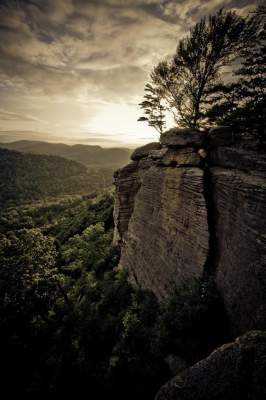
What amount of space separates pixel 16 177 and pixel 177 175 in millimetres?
217345

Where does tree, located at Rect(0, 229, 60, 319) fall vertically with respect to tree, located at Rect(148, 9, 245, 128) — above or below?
below

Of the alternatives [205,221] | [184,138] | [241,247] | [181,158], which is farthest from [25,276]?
[184,138]

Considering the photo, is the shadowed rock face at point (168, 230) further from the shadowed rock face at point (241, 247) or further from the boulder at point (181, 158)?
the shadowed rock face at point (241, 247)

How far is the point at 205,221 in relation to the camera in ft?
34.1

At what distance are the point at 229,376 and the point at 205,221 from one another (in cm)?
697

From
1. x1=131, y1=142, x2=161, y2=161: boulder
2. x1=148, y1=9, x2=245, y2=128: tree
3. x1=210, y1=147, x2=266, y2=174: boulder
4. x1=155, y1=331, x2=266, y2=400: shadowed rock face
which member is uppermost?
x1=148, y1=9, x2=245, y2=128: tree

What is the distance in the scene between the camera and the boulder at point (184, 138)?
484 inches

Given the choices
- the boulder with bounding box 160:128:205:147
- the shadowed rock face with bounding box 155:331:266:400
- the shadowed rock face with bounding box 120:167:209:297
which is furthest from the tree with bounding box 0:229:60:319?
the boulder with bounding box 160:128:205:147

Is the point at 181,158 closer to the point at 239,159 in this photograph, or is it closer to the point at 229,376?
the point at 239,159

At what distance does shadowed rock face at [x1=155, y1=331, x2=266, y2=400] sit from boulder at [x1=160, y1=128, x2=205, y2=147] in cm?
1074

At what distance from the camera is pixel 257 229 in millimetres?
7469

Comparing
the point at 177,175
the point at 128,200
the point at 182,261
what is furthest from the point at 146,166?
the point at 182,261

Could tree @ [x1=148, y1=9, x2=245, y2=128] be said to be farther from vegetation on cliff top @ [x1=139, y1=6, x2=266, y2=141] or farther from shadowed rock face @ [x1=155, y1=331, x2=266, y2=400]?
shadowed rock face @ [x1=155, y1=331, x2=266, y2=400]

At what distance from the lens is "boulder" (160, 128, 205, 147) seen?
12.3 meters
